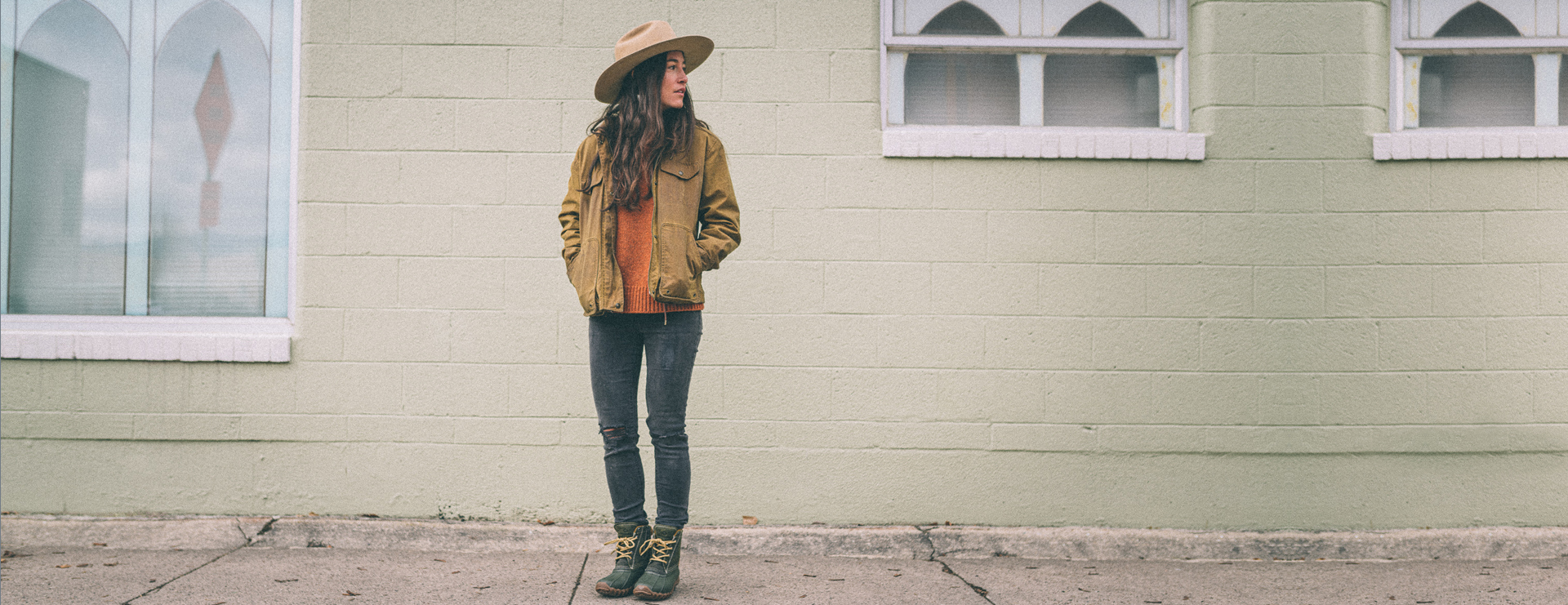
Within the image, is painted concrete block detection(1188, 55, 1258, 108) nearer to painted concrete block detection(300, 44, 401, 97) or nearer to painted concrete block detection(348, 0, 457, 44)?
painted concrete block detection(348, 0, 457, 44)

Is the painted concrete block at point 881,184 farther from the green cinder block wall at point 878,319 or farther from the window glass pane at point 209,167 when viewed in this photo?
the window glass pane at point 209,167

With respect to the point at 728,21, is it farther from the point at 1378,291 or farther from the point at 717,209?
the point at 1378,291

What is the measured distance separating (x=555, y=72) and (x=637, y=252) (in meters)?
1.33

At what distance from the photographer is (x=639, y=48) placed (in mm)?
3082

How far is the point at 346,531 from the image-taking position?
158 inches

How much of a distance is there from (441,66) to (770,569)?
247cm

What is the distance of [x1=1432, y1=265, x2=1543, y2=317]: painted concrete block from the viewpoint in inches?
161

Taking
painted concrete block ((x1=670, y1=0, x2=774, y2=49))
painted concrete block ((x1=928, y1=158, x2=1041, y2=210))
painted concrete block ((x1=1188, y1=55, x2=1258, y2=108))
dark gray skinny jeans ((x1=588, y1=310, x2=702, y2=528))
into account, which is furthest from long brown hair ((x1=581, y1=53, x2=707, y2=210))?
painted concrete block ((x1=1188, y1=55, x2=1258, y2=108))

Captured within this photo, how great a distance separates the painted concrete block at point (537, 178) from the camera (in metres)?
4.07

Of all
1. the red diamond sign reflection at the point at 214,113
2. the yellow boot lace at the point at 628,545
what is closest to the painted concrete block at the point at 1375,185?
the yellow boot lace at the point at 628,545

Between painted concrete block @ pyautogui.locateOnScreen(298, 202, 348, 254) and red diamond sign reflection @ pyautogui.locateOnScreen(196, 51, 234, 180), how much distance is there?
1.80 ft

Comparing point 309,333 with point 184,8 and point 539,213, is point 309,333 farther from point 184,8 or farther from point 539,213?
point 184,8

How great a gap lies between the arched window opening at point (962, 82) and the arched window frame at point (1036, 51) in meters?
0.03

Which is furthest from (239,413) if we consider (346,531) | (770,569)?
(770,569)
